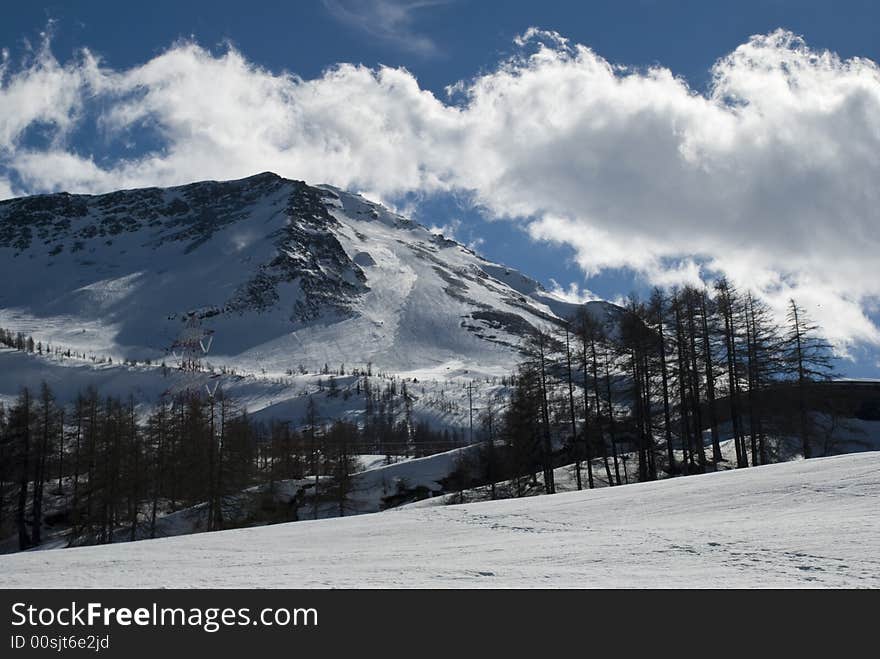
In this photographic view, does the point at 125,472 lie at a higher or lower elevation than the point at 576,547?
higher

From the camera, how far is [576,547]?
11914 mm

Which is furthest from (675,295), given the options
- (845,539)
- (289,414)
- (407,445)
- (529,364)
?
(289,414)

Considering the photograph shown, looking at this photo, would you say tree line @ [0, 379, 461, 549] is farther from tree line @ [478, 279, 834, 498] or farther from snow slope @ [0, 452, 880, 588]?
snow slope @ [0, 452, 880, 588]

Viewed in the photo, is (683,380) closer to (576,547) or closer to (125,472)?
(576,547)

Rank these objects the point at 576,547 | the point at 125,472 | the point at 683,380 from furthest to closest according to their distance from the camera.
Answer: the point at 125,472 → the point at 683,380 → the point at 576,547

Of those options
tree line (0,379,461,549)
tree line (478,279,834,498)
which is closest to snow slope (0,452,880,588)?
tree line (478,279,834,498)

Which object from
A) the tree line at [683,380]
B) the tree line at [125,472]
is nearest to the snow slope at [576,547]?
the tree line at [683,380]

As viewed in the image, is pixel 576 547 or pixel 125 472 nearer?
pixel 576 547

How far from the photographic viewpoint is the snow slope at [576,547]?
938cm

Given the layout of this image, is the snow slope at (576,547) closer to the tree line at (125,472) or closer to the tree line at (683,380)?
the tree line at (683,380)

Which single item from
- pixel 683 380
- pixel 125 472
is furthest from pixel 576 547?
pixel 125 472

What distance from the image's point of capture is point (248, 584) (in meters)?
9.77
